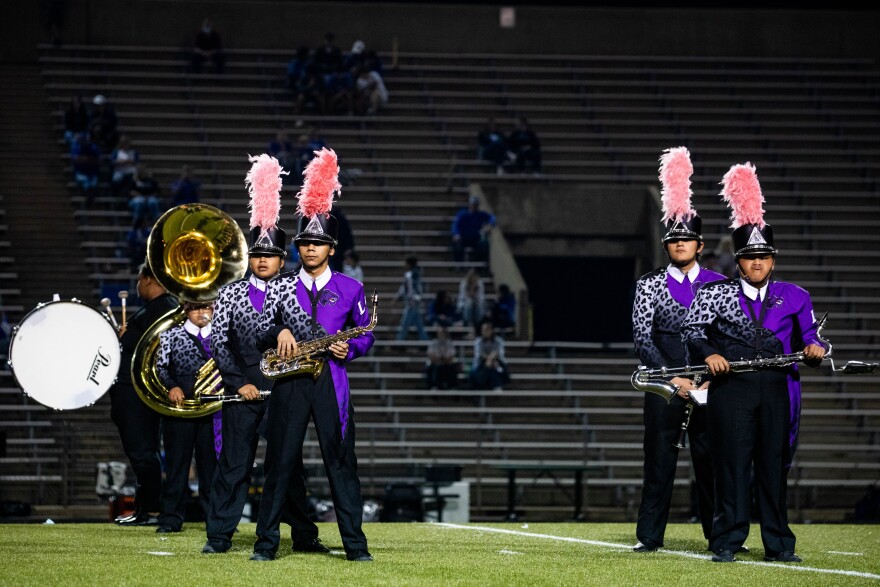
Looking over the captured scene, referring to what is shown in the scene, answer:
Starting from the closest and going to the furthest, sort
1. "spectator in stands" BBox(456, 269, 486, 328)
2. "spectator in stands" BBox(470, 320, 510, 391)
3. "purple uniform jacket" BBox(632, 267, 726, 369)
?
1. "purple uniform jacket" BBox(632, 267, 726, 369)
2. "spectator in stands" BBox(470, 320, 510, 391)
3. "spectator in stands" BBox(456, 269, 486, 328)

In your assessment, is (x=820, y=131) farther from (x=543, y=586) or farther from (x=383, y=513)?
(x=543, y=586)

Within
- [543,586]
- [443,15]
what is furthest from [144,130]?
[543,586]

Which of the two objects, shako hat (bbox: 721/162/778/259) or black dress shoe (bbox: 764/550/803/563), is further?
shako hat (bbox: 721/162/778/259)

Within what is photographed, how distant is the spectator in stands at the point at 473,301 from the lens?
73.5ft

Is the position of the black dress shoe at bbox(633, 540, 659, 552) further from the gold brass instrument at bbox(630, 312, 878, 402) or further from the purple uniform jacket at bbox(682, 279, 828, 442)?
the purple uniform jacket at bbox(682, 279, 828, 442)

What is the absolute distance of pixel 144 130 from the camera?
26266 millimetres

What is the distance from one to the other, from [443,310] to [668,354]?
1271 cm

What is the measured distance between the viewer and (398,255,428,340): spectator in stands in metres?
22.4

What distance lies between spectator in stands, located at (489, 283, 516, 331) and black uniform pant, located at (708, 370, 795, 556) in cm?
1378

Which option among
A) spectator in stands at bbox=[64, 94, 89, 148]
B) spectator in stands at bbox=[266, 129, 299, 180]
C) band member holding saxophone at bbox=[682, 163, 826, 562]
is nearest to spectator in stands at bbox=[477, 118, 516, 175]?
spectator in stands at bbox=[266, 129, 299, 180]

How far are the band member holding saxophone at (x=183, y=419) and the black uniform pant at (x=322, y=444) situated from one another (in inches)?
114

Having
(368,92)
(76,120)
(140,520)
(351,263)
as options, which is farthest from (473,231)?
(140,520)

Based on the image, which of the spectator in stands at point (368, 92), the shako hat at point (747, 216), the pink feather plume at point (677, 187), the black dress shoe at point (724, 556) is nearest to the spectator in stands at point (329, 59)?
the spectator in stands at point (368, 92)

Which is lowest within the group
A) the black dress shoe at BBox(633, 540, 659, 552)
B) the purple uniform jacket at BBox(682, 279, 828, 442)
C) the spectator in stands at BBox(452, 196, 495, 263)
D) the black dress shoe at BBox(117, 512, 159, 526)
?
the black dress shoe at BBox(117, 512, 159, 526)
